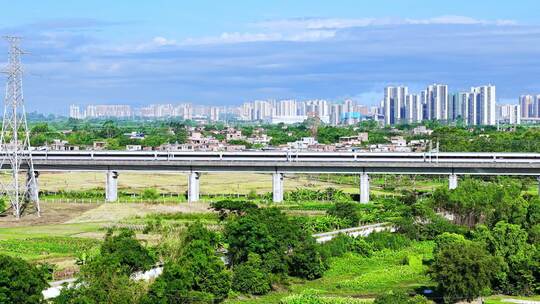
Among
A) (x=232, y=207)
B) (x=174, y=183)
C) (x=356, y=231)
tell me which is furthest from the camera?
(x=174, y=183)

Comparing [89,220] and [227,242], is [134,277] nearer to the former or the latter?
[227,242]

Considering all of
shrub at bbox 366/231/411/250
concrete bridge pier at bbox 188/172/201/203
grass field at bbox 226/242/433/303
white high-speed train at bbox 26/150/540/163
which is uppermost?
white high-speed train at bbox 26/150/540/163

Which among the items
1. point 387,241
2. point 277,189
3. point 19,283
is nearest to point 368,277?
point 387,241

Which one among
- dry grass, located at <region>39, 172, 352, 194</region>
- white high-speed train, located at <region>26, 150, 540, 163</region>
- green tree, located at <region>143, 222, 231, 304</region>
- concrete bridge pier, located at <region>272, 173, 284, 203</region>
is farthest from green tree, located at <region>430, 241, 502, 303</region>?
dry grass, located at <region>39, 172, 352, 194</region>

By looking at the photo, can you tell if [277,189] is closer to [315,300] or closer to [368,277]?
[368,277]

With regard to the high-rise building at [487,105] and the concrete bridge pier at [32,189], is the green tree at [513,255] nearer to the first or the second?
the concrete bridge pier at [32,189]

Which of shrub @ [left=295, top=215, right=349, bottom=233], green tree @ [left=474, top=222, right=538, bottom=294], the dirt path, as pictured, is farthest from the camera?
the dirt path

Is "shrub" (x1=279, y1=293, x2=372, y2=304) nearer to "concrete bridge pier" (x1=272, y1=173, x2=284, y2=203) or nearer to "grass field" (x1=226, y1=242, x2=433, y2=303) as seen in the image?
"grass field" (x1=226, y1=242, x2=433, y2=303)

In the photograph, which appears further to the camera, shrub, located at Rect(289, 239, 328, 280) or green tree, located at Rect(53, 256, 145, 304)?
shrub, located at Rect(289, 239, 328, 280)
